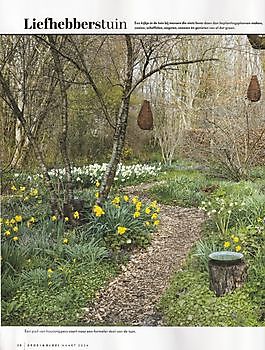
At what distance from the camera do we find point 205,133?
2305 millimetres

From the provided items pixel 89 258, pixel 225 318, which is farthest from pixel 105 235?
pixel 225 318

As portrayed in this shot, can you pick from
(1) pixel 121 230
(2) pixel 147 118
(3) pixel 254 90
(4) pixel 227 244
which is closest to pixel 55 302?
(1) pixel 121 230

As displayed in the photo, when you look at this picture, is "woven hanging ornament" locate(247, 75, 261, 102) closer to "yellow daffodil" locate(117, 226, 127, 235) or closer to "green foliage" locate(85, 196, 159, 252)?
"green foliage" locate(85, 196, 159, 252)

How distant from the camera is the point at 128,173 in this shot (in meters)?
2.35

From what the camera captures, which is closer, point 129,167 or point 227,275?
point 227,275

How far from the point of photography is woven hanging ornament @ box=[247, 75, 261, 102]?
7.38 feet

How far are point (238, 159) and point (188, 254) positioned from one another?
458 millimetres

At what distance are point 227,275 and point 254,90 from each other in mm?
778

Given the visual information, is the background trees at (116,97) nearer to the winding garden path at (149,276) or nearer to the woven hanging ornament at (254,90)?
the woven hanging ornament at (254,90)

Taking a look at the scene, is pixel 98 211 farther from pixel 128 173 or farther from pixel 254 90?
pixel 254 90

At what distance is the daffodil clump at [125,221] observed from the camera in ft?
7.56

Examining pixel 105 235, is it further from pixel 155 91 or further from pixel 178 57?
pixel 178 57

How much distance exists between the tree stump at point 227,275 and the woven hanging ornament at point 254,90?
0.68m
